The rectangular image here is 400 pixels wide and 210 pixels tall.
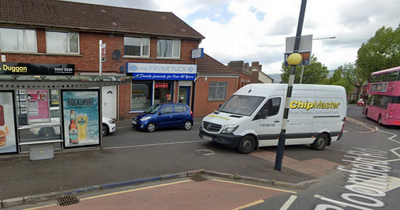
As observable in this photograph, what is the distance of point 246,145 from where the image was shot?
342 inches

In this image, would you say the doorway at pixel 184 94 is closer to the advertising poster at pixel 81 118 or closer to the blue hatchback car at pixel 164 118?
the blue hatchback car at pixel 164 118

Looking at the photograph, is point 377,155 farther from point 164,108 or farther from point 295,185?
point 164,108

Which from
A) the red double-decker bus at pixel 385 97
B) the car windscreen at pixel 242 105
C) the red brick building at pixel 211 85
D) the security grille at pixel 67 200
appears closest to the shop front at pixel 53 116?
the security grille at pixel 67 200

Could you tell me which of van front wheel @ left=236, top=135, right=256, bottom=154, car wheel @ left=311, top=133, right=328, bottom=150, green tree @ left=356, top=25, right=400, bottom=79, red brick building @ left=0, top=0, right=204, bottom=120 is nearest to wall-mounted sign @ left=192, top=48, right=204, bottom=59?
red brick building @ left=0, top=0, right=204, bottom=120

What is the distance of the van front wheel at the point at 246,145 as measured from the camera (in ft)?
28.0

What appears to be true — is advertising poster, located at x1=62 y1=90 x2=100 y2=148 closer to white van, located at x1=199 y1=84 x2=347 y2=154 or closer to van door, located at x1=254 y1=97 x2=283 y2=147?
white van, located at x1=199 y1=84 x2=347 y2=154

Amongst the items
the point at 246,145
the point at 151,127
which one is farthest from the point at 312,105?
the point at 151,127

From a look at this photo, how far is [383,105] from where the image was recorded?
61.3 feet

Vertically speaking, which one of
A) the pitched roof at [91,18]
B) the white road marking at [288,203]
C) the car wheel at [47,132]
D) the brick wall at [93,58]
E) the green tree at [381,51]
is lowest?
the white road marking at [288,203]

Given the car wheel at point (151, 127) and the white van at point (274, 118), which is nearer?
the white van at point (274, 118)

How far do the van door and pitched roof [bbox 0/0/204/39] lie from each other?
31.8 feet

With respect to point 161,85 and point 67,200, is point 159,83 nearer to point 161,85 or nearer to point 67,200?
point 161,85

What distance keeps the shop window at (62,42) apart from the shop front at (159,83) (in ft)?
10.7

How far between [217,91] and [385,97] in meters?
13.8
